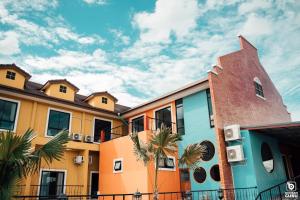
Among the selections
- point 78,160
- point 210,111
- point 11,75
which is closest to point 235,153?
point 210,111

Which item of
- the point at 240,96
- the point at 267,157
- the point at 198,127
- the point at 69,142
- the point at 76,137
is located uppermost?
the point at 240,96

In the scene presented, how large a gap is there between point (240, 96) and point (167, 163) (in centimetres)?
593

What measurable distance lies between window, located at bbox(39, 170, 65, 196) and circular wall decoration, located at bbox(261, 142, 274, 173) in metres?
11.5

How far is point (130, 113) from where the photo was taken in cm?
1773

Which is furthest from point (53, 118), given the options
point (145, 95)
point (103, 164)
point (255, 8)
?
point (255, 8)

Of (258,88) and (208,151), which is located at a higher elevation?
(258,88)

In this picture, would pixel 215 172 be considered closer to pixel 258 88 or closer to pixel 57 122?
pixel 258 88

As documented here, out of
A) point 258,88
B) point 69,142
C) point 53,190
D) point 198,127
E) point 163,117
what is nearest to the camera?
point 198,127

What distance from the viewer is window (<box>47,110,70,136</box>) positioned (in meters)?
14.9

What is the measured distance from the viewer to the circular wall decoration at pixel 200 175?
12.7 metres

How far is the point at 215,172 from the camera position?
1230 centimetres

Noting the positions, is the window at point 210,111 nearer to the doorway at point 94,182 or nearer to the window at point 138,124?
the window at point 138,124

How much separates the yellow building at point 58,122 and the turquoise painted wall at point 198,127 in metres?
6.14

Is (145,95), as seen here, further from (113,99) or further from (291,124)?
(291,124)
